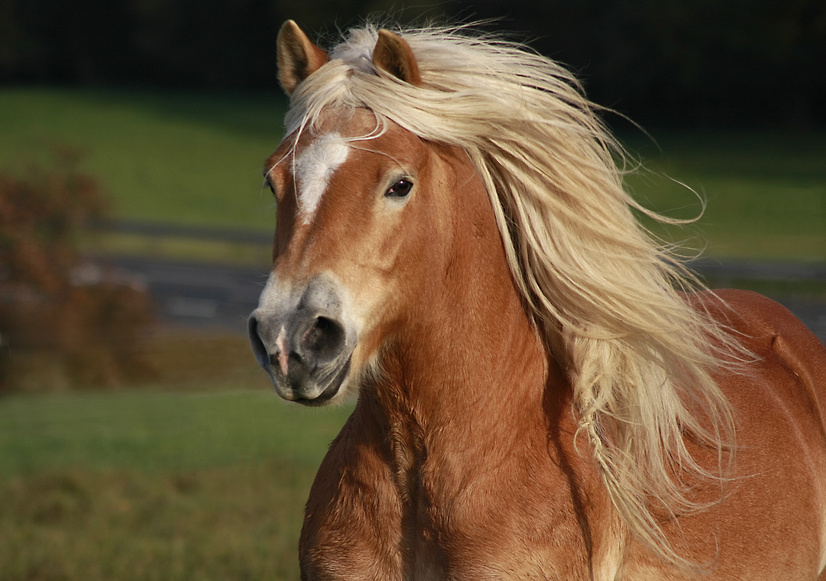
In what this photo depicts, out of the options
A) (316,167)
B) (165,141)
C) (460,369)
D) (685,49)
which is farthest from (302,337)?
(165,141)

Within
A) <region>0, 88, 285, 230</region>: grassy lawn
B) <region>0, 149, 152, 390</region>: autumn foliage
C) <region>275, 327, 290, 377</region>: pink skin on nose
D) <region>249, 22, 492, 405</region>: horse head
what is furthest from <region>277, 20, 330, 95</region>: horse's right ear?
<region>0, 88, 285, 230</region>: grassy lawn

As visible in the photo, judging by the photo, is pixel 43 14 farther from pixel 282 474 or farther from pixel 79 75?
pixel 282 474

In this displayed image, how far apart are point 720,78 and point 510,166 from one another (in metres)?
35.4

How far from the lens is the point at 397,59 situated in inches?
98.3

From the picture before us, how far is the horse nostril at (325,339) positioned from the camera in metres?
2.17

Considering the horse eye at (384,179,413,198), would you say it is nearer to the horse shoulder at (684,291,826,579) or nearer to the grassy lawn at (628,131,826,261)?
the horse shoulder at (684,291,826,579)

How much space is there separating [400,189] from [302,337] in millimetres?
492

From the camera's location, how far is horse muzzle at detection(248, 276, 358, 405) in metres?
2.14

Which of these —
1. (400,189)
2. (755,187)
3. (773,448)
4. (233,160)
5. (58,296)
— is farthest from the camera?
(233,160)

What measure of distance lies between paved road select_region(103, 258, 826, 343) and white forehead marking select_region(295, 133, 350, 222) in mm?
14054

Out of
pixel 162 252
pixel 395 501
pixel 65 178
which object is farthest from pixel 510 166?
pixel 162 252

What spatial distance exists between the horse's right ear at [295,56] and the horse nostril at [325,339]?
87 centimetres

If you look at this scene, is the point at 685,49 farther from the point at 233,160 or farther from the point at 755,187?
the point at 233,160

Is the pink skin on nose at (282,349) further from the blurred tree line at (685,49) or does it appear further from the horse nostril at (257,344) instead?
the blurred tree line at (685,49)
